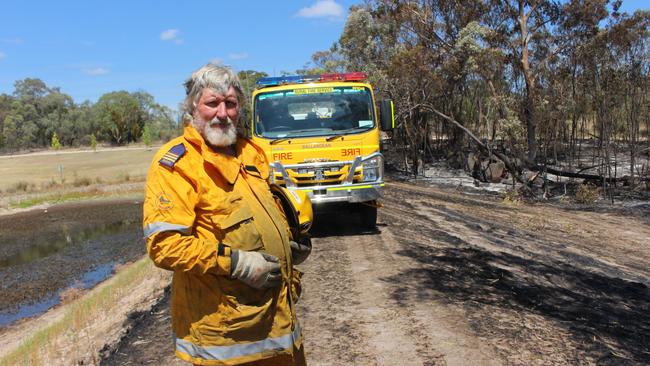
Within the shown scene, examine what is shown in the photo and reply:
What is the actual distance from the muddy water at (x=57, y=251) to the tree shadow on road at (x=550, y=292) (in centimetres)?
790

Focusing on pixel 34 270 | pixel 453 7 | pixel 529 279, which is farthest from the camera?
pixel 453 7

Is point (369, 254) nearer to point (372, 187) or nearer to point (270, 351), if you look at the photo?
point (372, 187)

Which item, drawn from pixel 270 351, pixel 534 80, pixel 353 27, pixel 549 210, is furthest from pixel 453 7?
pixel 270 351

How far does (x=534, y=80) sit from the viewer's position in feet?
70.3

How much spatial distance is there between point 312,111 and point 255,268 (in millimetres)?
6702

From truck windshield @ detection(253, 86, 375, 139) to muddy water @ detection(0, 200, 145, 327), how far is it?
587cm

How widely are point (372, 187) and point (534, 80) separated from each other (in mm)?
16096

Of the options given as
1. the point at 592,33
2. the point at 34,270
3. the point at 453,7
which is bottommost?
the point at 34,270

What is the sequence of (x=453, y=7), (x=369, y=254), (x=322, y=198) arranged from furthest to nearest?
1. (x=453, y=7)
2. (x=322, y=198)
3. (x=369, y=254)

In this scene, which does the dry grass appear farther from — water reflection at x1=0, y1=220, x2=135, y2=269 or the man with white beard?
water reflection at x1=0, y1=220, x2=135, y2=269

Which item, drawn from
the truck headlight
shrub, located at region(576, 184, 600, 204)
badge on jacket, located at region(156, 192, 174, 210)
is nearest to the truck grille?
the truck headlight

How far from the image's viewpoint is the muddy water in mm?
10938

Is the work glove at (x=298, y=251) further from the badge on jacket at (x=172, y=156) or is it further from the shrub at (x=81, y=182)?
the shrub at (x=81, y=182)

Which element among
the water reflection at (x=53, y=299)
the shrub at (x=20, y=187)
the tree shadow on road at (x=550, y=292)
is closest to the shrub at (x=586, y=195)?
the tree shadow on road at (x=550, y=292)
